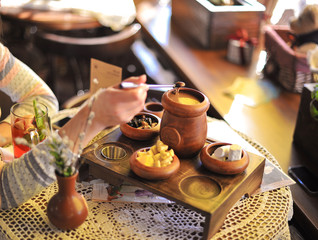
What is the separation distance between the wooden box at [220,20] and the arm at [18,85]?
1.08m

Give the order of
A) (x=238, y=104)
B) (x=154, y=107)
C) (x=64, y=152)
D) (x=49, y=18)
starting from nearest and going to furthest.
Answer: (x=64, y=152)
(x=154, y=107)
(x=238, y=104)
(x=49, y=18)

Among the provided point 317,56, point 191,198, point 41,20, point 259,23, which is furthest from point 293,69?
point 41,20

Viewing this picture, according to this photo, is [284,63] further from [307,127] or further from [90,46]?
[90,46]

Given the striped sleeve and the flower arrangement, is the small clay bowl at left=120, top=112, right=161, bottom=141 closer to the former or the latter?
the flower arrangement

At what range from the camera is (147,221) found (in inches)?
45.1

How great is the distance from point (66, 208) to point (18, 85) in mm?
692

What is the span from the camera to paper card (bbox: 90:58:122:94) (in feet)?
5.02

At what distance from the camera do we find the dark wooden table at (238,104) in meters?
1.41

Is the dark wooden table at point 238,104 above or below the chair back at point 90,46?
above

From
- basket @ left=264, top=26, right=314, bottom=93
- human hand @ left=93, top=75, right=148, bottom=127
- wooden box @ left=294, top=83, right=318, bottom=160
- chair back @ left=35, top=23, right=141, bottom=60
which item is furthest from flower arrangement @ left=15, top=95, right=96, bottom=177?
chair back @ left=35, top=23, right=141, bottom=60

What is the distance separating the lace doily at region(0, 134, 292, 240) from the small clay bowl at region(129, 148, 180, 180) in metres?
0.14

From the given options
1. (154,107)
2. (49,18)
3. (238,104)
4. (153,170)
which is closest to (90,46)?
(49,18)

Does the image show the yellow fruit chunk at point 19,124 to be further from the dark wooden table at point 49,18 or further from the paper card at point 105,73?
the dark wooden table at point 49,18

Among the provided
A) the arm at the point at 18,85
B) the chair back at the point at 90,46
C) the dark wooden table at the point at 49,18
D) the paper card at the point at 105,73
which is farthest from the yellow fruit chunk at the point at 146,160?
the dark wooden table at the point at 49,18
